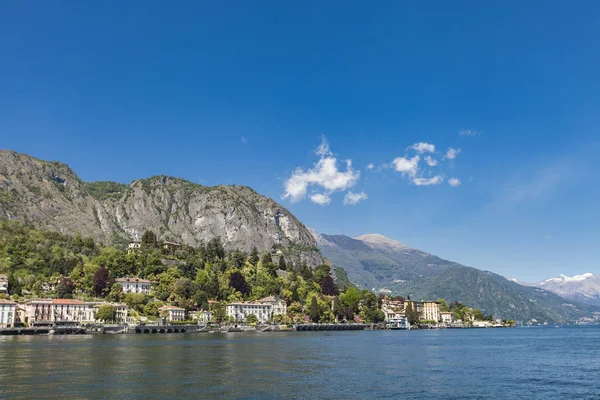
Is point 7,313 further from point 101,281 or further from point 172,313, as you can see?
point 172,313

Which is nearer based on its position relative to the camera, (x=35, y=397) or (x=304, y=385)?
(x=35, y=397)

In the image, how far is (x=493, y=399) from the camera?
133 ft

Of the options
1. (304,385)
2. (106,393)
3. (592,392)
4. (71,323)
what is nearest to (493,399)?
(592,392)

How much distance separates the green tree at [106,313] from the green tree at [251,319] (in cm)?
4594

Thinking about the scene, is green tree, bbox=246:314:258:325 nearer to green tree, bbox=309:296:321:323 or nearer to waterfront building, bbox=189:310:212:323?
waterfront building, bbox=189:310:212:323

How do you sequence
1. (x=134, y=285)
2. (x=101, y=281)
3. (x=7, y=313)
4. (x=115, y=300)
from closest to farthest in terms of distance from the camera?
(x=7, y=313) → (x=115, y=300) → (x=101, y=281) → (x=134, y=285)

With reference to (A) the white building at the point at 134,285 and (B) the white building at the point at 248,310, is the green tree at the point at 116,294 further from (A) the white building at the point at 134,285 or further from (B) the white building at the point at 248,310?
(B) the white building at the point at 248,310

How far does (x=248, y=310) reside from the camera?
18812 cm

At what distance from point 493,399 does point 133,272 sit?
6732 inches

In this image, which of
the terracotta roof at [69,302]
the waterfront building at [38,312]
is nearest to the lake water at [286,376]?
the waterfront building at [38,312]

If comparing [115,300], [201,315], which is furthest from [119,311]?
[201,315]

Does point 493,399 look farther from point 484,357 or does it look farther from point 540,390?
point 484,357

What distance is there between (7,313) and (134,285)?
138ft

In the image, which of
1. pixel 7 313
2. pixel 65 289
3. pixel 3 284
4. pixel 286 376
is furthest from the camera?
pixel 65 289
